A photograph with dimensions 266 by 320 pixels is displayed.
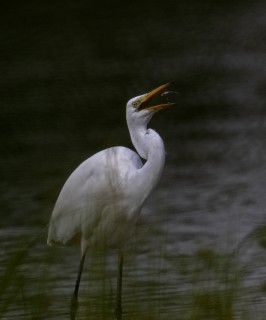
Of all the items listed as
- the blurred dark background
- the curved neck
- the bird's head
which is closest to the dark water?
the blurred dark background

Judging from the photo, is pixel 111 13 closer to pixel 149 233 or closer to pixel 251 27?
pixel 251 27

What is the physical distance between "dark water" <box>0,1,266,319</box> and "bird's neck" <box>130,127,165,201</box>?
287 millimetres

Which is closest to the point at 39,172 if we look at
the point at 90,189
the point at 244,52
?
the point at 90,189

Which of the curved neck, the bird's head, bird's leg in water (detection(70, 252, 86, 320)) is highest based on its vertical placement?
the bird's head

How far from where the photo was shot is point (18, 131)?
36.2ft

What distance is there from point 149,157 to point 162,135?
4855mm

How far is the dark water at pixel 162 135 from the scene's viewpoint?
10.9 ft

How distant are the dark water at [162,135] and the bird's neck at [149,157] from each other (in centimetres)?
Answer: 29

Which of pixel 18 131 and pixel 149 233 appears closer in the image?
pixel 149 233

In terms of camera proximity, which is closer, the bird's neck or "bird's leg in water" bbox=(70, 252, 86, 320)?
"bird's leg in water" bbox=(70, 252, 86, 320)

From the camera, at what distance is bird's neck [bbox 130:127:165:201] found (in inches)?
236

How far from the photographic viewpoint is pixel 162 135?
10859 mm

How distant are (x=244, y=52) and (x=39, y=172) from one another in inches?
223

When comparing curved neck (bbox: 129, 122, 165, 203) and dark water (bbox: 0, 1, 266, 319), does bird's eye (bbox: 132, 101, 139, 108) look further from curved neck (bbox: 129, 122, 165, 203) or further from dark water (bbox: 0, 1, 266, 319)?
dark water (bbox: 0, 1, 266, 319)
